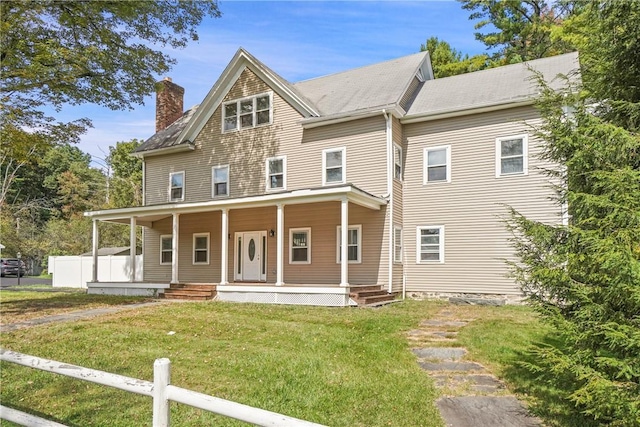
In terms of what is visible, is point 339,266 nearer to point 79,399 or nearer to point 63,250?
point 79,399

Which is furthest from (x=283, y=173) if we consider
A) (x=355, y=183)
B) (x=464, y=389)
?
(x=464, y=389)

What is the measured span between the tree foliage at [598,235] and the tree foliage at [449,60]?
22098mm

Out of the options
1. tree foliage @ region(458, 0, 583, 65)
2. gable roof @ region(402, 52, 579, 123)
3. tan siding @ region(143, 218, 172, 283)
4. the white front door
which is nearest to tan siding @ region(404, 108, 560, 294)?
gable roof @ region(402, 52, 579, 123)

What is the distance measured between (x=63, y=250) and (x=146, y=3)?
28750 millimetres

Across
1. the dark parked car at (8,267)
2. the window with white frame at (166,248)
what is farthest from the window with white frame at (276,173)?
the dark parked car at (8,267)

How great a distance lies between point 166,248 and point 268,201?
24.2 feet

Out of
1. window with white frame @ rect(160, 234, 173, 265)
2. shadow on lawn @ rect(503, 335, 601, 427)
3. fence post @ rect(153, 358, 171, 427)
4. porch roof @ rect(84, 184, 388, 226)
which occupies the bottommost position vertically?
shadow on lawn @ rect(503, 335, 601, 427)

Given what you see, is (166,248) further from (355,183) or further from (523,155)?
(523,155)

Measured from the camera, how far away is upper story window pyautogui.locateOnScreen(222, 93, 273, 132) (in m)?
16.7

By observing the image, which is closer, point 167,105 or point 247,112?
point 247,112

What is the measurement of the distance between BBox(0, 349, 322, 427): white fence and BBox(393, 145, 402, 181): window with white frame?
40.7ft

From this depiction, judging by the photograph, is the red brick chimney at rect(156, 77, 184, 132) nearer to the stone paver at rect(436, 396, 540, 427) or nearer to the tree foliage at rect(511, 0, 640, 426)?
the tree foliage at rect(511, 0, 640, 426)

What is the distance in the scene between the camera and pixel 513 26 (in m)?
26.0

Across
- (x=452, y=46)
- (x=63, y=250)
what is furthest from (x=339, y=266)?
(x=63, y=250)
